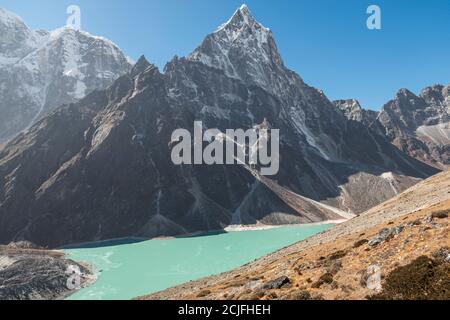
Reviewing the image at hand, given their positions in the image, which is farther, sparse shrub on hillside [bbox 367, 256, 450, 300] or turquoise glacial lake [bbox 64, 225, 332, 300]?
turquoise glacial lake [bbox 64, 225, 332, 300]

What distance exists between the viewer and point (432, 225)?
31969 mm

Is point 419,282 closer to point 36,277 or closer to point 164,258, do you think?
point 36,277

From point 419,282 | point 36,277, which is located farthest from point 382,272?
point 36,277

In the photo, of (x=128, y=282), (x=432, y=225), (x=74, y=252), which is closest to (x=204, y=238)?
(x=74, y=252)

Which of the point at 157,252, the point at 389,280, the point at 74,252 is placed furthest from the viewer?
the point at 74,252

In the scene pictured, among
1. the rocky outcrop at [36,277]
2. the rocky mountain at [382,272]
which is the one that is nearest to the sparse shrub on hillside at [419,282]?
the rocky mountain at [382,272]

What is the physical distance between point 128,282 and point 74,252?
77.1 m

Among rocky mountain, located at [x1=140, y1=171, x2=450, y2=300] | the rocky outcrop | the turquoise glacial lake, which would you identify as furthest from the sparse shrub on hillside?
the rocky outcrop

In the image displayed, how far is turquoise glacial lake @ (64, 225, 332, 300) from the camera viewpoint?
348ft

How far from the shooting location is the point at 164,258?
489ft

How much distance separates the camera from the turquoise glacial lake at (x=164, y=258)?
106188 millimetres

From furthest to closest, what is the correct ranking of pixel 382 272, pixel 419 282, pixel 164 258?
pixel 164 258 → pixel 382 272 → pixel 419 282

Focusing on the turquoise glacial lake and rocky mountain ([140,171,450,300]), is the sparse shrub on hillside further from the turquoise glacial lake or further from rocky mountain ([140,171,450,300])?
the turquoise glacial lake
